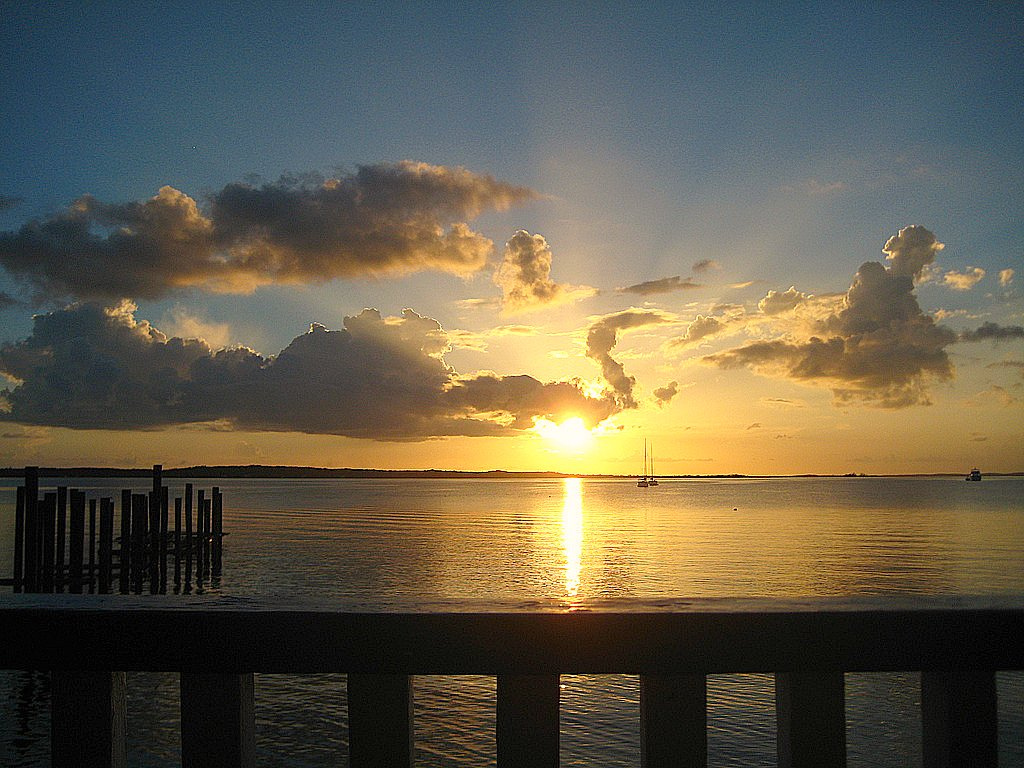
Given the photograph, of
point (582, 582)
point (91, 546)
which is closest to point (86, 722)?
point (91, 546)

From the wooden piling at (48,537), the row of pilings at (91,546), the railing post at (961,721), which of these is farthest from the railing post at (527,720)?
the wooden piling at (48,537)

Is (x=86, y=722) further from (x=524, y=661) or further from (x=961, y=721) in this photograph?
(x=961, y=721)

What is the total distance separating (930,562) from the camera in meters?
47.6

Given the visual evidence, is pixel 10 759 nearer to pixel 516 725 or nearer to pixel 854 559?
pixel 516 725

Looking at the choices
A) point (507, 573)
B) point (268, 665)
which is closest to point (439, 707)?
point (268, 665)

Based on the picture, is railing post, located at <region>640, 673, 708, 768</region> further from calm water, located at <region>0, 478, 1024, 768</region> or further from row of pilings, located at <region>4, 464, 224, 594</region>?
row of pilings, located at <region>4, 464, 224, 594</region>

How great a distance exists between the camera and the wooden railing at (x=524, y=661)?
6.03 feet

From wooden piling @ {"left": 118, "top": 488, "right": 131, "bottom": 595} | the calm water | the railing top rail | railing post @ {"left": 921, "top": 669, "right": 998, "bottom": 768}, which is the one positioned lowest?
the calm water

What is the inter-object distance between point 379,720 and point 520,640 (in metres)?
0.35

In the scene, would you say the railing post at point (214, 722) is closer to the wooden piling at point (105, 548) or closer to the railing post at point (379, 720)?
the railing post at point (379, 720)

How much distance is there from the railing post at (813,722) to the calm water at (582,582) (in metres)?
0.56

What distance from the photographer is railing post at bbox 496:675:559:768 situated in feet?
5.92

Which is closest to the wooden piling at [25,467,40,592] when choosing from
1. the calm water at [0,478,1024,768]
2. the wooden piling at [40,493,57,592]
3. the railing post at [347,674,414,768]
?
the wooden piling at [40,493,57,592]

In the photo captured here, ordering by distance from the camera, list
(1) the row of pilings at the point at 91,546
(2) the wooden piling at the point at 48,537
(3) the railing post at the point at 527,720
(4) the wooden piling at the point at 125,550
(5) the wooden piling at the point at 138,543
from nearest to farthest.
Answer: (3) the railing post at the point at 527,720, (1) the row of pilings at the point at 91,546, (2) the wooden piling at the point at 48,537, (4) the wooden piling at the point at 125,550, (5) the wooden piling at the point at 138,543
